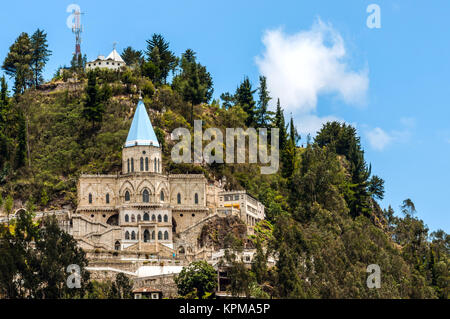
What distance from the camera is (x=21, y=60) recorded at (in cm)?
Answer: 11588

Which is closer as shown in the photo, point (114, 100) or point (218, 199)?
point (218, 199)

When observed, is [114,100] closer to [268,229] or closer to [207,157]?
[207,157]

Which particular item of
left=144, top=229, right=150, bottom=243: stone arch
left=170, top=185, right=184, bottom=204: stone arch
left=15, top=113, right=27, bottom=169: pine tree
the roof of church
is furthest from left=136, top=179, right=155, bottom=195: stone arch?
left=15, top=113, right=27, bottom=169: pine tree

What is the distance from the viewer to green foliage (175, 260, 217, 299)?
70750mm

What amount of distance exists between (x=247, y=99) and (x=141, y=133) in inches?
1205

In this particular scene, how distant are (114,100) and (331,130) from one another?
115ft

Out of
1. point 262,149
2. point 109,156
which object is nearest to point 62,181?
point 109,156

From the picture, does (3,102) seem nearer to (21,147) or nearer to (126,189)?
(21,147)

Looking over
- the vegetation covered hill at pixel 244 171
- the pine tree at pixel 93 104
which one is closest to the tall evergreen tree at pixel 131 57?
the vegetation covered hill at pixel 244 171

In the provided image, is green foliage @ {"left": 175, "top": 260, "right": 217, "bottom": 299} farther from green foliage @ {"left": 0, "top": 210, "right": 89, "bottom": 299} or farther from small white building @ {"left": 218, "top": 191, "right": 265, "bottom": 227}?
small white building @ {"left": 218, "top": 191, "right": 265, "bottom": 227}

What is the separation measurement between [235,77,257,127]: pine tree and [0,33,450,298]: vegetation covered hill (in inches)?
5.6
